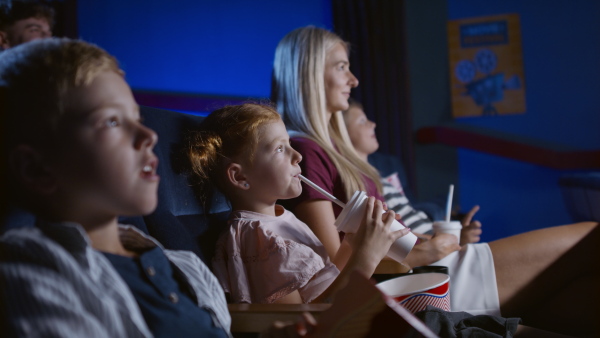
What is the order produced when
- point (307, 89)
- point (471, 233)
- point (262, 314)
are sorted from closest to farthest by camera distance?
point (262, 314), point (307, 89), point (471, 233)

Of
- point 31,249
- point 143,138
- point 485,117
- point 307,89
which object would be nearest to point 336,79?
point 307,89

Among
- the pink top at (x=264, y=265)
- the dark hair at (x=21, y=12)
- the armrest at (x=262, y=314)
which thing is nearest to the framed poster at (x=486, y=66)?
the dark hair at (x=21, y=12)

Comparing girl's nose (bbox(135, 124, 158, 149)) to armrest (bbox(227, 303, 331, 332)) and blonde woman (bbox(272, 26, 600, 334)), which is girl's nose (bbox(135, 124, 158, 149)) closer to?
armrest (bbox(227, 303, 331, 332))

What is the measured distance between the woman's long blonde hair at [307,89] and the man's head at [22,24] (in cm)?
82

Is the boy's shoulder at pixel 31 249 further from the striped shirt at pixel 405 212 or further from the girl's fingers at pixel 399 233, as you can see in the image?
the striped shirt at pixel 405 212

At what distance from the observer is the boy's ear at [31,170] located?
2.13ft

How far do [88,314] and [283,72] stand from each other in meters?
1.34

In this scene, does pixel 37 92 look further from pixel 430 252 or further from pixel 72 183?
pixel 430 252

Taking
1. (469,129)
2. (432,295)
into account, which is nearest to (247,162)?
(432,295)

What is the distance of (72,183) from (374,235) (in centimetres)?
68

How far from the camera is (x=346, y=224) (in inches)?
49.5

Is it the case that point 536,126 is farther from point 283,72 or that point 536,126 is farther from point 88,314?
point 88,314

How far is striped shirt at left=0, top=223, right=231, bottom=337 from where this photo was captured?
575 mm

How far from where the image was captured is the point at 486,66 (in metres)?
4.34
